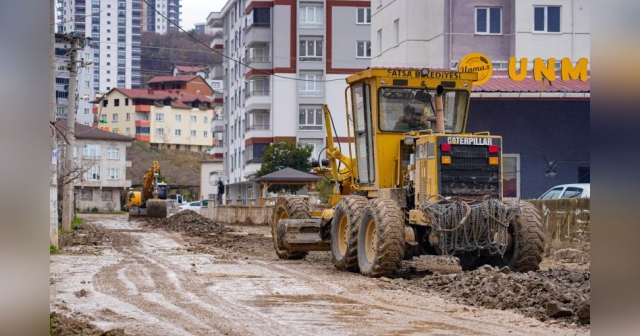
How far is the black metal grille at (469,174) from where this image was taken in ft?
50.6

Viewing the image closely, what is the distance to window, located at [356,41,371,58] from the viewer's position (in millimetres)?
74375

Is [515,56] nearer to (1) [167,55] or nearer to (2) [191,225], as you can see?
(2) [191,225]

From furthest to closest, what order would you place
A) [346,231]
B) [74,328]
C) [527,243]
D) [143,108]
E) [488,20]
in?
1. [143,108]
2. [488,20]
3. [346,231]
4. [527,243]
5. [74,328]


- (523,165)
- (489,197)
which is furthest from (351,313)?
(523,165)

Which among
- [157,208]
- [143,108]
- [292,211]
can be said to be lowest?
[157,208]

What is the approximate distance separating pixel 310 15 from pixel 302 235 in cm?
5670

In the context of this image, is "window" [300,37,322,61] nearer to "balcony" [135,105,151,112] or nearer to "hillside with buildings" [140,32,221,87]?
"balcony" [135,105,151,112]

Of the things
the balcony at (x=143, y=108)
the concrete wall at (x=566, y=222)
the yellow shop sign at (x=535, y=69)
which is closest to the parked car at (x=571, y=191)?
the concrete wall at (x=566, y=222)

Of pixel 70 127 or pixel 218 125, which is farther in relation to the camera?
pixel 218 125

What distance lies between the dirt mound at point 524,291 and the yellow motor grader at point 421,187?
0.68 meters

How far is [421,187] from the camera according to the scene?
15.7 metres

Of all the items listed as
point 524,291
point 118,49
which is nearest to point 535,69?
point 524,291

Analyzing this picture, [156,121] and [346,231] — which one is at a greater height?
[156,121]
